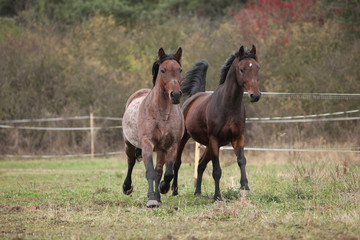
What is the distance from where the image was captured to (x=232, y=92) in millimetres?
7758

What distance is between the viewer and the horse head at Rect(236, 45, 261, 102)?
7.41m

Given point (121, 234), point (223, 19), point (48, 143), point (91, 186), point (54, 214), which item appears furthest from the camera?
point (223, 19)

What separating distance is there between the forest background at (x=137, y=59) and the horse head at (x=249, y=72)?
611cm

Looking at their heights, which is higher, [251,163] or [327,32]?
[327,32]

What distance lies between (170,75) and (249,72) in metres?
1.36

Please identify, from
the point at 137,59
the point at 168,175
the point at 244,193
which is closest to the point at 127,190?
the point at 168,175

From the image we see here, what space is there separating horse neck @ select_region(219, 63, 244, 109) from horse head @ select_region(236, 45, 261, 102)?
122 millimetres

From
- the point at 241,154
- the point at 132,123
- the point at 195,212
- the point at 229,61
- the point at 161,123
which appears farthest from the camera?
the point at 229,61

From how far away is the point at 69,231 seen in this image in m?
5.03

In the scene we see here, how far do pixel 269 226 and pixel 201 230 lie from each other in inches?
28.2

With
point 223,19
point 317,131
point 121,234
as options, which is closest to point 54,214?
point 121,234

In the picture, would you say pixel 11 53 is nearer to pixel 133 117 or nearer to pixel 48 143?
pixel 48 143

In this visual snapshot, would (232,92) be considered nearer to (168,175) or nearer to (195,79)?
(168,175)

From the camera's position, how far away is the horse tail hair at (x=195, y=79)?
10023 millimetres
